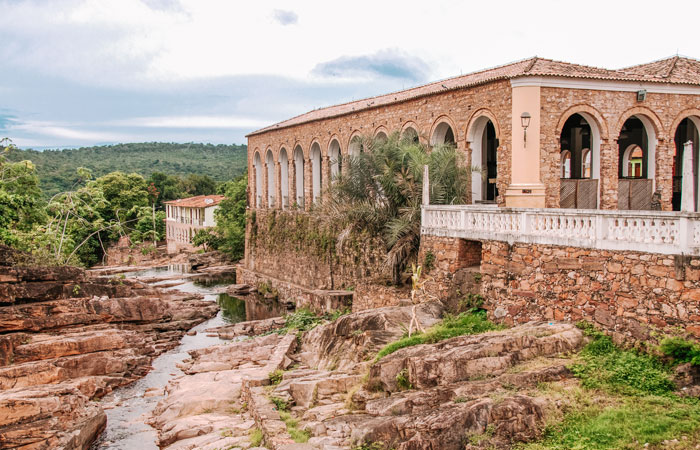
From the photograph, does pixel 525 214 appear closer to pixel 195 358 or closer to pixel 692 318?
pixel 692 318

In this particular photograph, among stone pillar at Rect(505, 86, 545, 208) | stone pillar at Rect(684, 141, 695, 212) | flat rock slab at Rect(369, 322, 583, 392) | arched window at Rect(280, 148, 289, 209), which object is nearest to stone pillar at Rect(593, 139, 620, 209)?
stone pillar at Rect(505, 86, 545, 208)

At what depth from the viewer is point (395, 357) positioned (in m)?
10.5

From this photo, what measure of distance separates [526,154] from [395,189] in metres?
3.51

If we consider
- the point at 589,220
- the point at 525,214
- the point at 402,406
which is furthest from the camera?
the point at 525,214

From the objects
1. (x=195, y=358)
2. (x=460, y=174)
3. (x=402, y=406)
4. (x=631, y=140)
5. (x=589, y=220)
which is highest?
(x=631, y=140)

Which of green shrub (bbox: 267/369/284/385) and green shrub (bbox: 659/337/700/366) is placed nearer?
green shrub (bbox: 659/337/700/366)

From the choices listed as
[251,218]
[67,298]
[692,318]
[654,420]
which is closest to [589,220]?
[692,318]

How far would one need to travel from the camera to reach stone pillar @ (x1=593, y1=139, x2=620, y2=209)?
16266mm

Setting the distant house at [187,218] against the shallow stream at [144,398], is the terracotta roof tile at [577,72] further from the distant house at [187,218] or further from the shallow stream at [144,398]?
the distant house at [187,218]

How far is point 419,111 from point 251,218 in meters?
17.9

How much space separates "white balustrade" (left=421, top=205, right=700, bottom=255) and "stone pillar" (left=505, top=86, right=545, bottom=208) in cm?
285

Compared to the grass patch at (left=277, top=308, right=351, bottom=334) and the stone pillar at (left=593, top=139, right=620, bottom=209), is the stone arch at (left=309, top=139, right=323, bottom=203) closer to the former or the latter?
the grass patch at (left=277, top=308, right=351, bottom=334)

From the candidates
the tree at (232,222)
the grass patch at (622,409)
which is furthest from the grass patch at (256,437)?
the tree at (232,222)

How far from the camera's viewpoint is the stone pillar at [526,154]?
15391 mm
